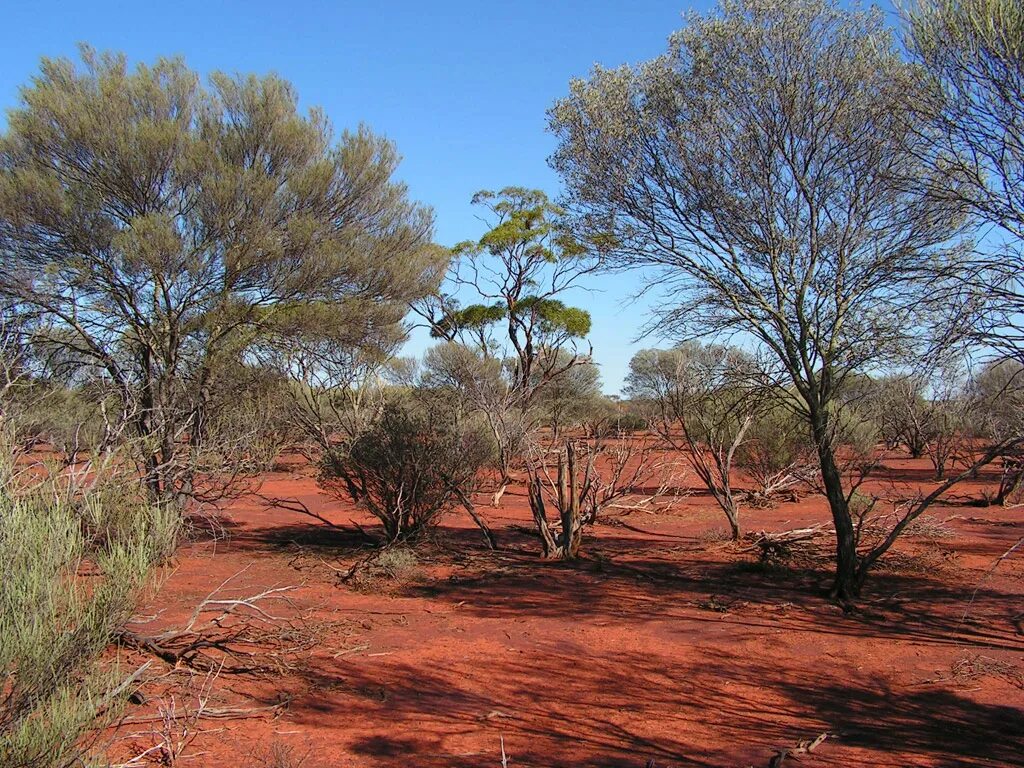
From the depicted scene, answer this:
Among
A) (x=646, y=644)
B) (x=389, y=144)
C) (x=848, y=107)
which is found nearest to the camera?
(x=646, y=644)

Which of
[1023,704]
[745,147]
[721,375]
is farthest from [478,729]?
[745,147]

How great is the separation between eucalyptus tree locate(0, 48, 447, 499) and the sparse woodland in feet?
0.17

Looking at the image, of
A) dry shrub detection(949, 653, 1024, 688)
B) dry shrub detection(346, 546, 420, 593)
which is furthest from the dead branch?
dry shrub detection(949, 653, 1024, 688)

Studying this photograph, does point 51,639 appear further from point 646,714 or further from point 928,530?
point 928,530

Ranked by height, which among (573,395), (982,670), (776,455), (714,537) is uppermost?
(573,395)

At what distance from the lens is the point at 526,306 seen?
27.3m

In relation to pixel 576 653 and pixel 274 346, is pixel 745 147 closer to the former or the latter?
pixel 576 653

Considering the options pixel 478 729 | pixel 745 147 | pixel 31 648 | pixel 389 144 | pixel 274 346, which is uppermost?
pixel 389 144

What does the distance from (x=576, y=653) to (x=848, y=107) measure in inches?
277

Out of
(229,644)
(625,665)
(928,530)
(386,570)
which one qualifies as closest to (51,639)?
(229,644)

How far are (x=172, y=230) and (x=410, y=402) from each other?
6134 mm

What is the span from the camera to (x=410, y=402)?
15.8m

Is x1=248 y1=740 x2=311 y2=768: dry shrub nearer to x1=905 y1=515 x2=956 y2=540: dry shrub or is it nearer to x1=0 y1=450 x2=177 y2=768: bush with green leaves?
x1=0 y1=450 x2=177 y2=768: bush with green leaves

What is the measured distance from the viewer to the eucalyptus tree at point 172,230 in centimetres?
1112
